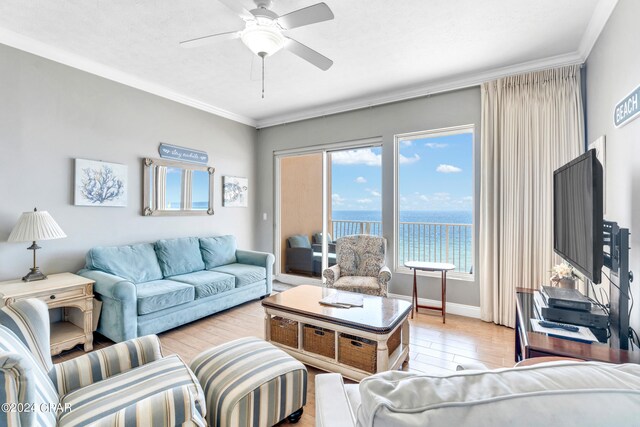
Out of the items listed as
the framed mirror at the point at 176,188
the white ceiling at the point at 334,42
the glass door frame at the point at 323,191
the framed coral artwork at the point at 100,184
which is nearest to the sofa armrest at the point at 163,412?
the white ceiling at the point at 334,42

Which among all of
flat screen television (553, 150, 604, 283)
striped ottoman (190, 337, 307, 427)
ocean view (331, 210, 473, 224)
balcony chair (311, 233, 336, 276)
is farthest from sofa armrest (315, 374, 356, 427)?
balcony chair (311, 233, 336, 276)

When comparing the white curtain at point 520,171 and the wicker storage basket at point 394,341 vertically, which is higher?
the white curtain at point 520,171

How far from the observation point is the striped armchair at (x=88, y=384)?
0.84 metres

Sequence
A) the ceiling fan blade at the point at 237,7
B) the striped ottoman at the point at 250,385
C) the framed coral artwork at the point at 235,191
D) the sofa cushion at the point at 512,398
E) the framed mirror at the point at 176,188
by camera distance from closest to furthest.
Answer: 1. the sofa cushion at the point at 512,398
2. the striped ottoman at the point at 250,385
3. the ceiling fan blade at the point at 237,7
4. the framed mirror at the point at 176,188
5. the framed coral artwork at the point at 235,191

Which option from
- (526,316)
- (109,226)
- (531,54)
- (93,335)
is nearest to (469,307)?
(526,316)

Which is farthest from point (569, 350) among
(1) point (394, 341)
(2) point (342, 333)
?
(2) point (342, 333)

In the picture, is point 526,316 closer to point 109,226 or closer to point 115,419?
point 115,419

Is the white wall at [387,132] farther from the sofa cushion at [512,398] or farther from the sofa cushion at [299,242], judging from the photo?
the sofa cushion at [512,398]

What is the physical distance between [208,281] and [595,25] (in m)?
4.28

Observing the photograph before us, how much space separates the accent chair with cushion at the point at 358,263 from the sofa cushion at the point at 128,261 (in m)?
2.02

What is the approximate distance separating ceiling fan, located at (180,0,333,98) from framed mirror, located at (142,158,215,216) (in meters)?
2.02

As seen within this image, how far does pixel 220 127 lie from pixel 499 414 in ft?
15.7

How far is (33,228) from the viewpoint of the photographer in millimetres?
2482

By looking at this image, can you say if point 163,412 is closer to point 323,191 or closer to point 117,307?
point 117,307
